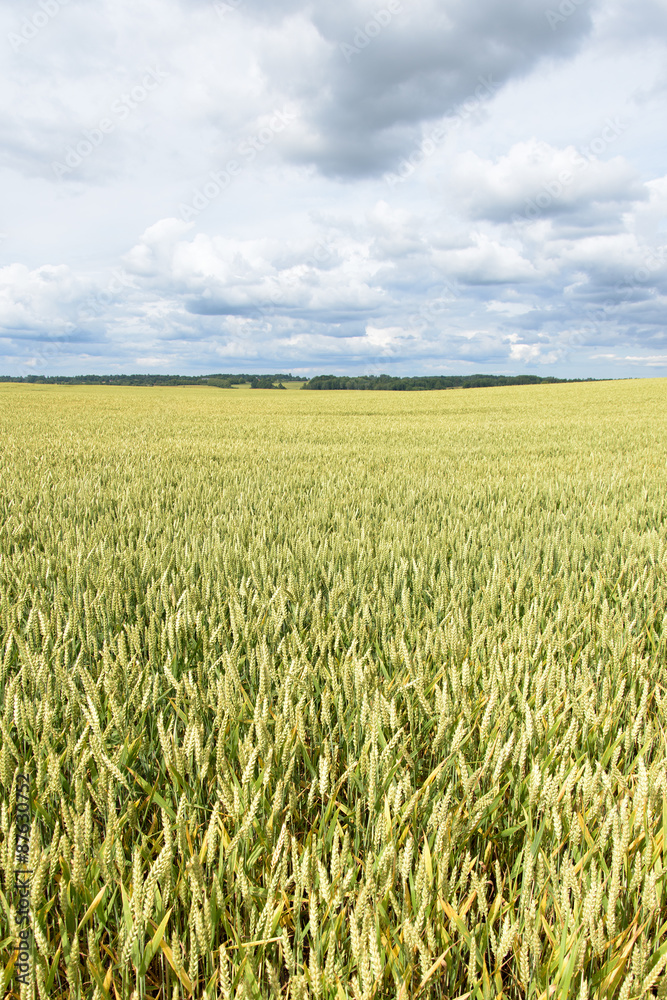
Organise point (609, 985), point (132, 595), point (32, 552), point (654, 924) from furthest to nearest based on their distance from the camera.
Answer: point (32, 552)
point (132, 595)
point (654, 924)
point (609, 985)

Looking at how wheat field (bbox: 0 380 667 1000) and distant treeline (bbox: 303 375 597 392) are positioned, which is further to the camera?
distant treeline (bbox: 303 375 597 392)

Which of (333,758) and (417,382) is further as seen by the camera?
(417,382)

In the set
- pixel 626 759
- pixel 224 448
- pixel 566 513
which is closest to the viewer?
pixel 626 759

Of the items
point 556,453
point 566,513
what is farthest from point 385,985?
point 556,453

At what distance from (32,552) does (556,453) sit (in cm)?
791

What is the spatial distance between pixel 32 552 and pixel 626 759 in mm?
2900

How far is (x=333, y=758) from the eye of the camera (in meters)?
1.27

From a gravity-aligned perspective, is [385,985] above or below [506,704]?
below

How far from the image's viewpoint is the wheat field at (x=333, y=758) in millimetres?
834

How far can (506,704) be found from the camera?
1406mm

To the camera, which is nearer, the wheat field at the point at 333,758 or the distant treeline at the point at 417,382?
the wheat field at the point at 333,758

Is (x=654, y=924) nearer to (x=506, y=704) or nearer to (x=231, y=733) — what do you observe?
(x=506, y=704)

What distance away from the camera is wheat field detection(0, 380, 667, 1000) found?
83 cm

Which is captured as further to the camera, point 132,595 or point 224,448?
point 224,448
